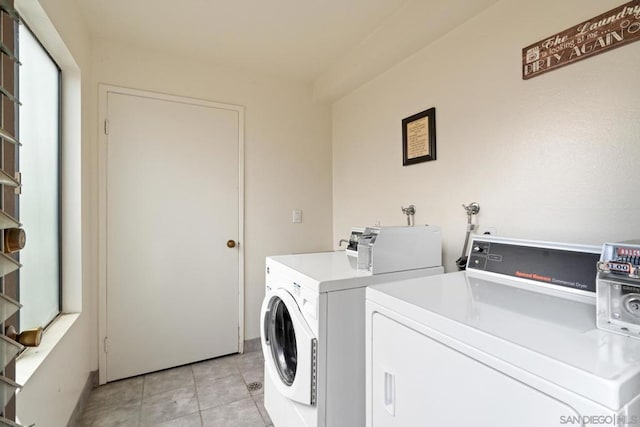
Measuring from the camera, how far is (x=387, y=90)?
7.11ft

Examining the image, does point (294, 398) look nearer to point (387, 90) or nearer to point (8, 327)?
point (8, 327)

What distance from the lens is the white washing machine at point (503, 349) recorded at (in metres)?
0.53

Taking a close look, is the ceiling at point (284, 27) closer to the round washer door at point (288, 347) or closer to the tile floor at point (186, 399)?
the round washer door at point (288, 347)

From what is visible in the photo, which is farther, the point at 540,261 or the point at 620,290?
the point at 540,261

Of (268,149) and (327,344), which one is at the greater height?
(268,149)

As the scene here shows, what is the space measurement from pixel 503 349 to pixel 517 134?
1.15 m

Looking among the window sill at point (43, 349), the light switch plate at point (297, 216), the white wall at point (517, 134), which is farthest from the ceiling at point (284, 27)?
the window sill at point (43, 349)

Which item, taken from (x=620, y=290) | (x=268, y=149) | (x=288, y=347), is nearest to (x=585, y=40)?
(x=620, y=290)

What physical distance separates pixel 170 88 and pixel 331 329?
214 cm

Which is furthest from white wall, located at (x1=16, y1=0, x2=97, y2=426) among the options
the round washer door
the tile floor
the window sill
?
the round washer door

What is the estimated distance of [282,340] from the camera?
1665mm

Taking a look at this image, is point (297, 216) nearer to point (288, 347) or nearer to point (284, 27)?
point (288, 347)

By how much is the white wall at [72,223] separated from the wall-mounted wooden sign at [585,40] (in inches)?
82.3

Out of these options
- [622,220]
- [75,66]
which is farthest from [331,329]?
[75,66]
